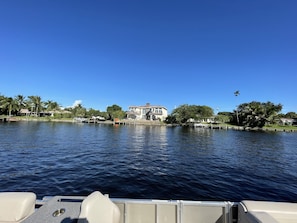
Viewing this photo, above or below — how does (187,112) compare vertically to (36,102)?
below

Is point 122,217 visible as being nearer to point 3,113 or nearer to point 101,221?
point 101,221

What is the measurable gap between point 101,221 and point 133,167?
31.4ft

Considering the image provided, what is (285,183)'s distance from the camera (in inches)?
368

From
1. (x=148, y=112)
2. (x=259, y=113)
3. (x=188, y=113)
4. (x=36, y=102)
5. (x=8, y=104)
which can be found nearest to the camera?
(x=259, y=113)

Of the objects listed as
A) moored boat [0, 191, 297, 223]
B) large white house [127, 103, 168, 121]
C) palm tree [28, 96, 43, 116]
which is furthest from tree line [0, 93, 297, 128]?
moored boat [0, 191, 297, 223]

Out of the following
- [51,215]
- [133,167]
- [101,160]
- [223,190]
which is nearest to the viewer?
[51,215]

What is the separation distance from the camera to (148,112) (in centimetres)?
8625

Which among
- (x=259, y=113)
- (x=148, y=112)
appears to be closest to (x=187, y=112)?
(x=148, y=112)

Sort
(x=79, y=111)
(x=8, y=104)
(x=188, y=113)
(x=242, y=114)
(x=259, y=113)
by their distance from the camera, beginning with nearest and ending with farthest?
(x=259, y=113) < (x=242, y=114) < (x=188, y=113) < (x=8, y=104) < (x=79, y=111)

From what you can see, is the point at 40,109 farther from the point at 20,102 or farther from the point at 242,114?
the point at 242,114

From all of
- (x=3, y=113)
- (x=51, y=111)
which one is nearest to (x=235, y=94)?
(x=51, y=111)

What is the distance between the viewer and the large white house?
3345 inches

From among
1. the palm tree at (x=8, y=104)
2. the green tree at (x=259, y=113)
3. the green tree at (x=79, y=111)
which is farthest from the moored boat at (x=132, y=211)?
the green tree at (x=79, y=111)

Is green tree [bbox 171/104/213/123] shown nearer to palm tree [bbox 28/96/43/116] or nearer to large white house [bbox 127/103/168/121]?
large white house [bbox 127/103/168/121]
